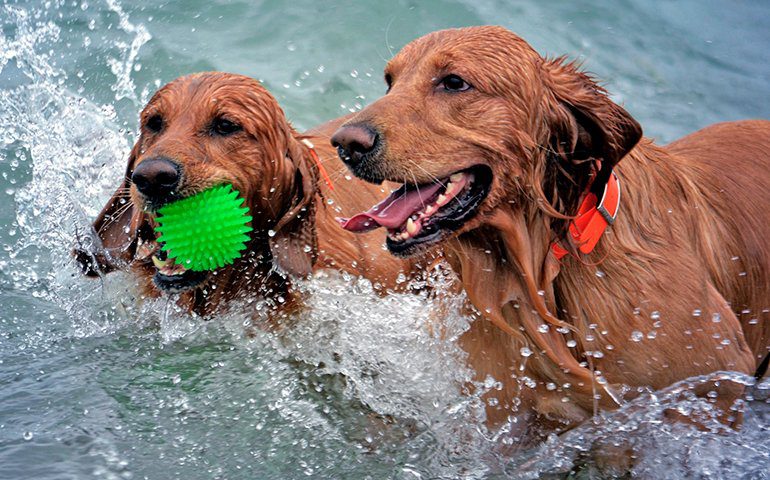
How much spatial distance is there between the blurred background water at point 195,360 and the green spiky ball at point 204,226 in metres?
0.84

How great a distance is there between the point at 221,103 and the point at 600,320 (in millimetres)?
→ 2308

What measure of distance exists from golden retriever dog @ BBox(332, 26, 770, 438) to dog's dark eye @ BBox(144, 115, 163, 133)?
1.56 metres

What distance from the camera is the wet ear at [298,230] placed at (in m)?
4.95

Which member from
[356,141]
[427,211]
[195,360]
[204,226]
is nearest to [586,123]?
[427,211]

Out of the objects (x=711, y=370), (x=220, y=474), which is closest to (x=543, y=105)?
(x=711, y=370)

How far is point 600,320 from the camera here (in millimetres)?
3715

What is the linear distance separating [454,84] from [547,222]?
0.69 metres

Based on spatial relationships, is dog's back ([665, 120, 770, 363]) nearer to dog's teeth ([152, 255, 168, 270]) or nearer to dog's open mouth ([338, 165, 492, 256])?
dog's open mouth ([338, 165, 492, 256])

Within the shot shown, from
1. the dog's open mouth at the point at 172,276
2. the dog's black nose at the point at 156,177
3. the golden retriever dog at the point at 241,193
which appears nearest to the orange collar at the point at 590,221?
the golden retriever dog at the point at 241,193

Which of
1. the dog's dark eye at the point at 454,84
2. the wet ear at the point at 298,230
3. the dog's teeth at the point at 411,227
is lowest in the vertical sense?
the wet ear at the point at 298,230

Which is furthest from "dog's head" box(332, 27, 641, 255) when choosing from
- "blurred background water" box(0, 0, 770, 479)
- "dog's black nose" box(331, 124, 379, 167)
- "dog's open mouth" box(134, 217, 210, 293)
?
"dog's open mouth" box(134, 217, 210, 293)

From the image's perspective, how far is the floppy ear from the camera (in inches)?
209

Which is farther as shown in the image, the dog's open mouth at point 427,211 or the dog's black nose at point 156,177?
the dog's black nose at point 156,177

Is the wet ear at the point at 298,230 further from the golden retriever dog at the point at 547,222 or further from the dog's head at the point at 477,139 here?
the dog's head at the point at 477,139
